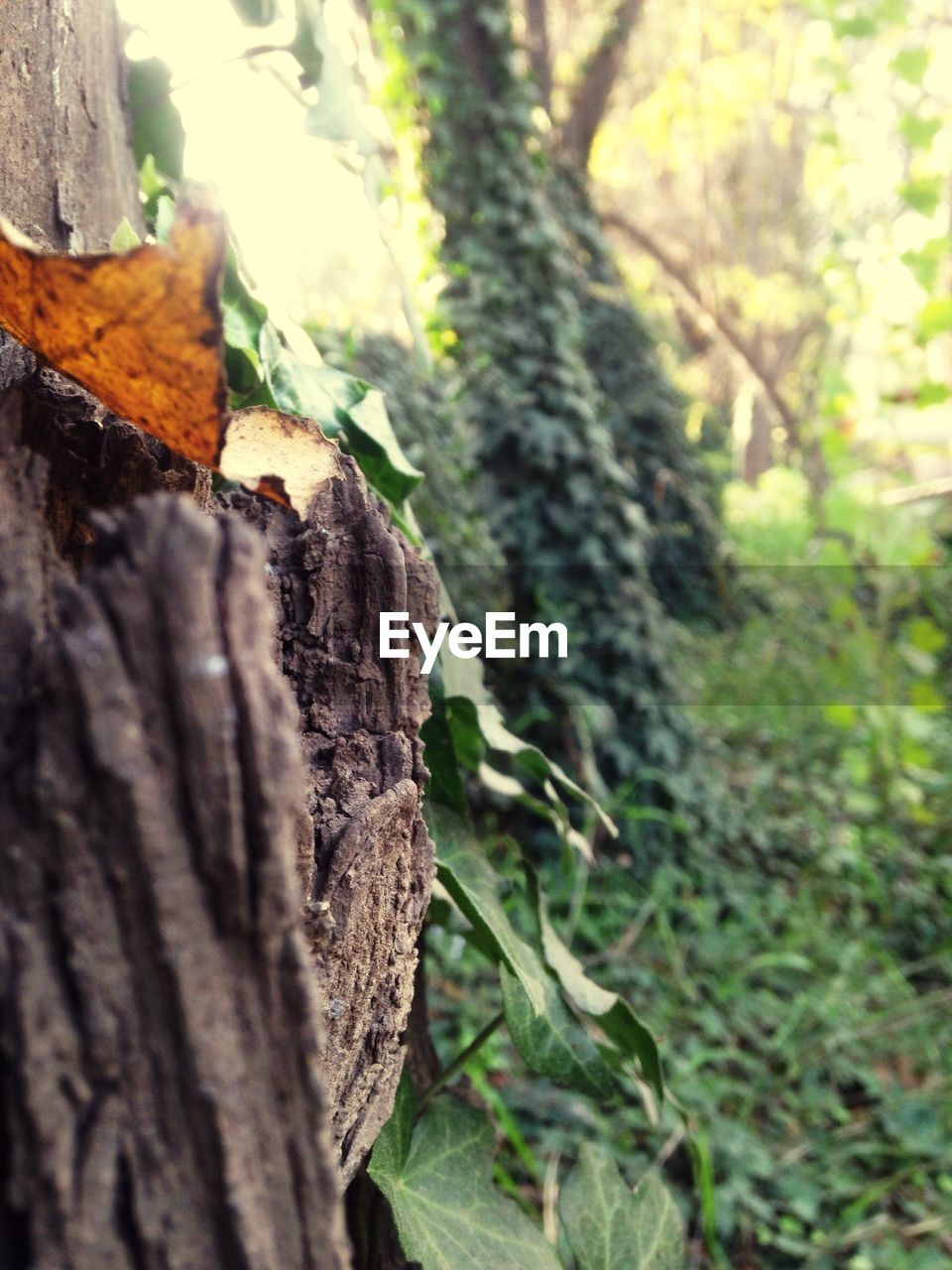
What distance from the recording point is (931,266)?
7.89ft

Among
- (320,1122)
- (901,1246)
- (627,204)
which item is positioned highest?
(627,204)

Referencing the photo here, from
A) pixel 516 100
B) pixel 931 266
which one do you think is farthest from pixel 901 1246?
pixel 516 100

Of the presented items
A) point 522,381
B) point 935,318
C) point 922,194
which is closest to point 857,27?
point 922,194

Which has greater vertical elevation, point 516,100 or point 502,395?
point 516,100

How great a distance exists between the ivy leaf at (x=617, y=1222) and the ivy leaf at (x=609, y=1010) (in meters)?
0.12

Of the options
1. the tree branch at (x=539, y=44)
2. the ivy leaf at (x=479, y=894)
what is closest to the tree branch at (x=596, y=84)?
the tree branch at (x=539, y=44)

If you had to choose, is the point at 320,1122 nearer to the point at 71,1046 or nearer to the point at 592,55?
the point at 71,1046

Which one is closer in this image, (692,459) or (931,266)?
(931,266)

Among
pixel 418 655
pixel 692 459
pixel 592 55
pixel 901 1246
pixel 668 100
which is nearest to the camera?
pixel 418 655

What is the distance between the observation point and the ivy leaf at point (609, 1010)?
772 mm

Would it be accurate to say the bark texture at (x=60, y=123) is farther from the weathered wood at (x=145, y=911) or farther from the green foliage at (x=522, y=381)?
the green foliage at (x=522, y=381)

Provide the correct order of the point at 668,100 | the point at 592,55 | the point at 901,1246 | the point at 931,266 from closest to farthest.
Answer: the point at 901,1246, the point at 931,266, the point at 592,55, the point at 668,100

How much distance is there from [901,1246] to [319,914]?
5.62 feet

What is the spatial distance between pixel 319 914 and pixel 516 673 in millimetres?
2409
